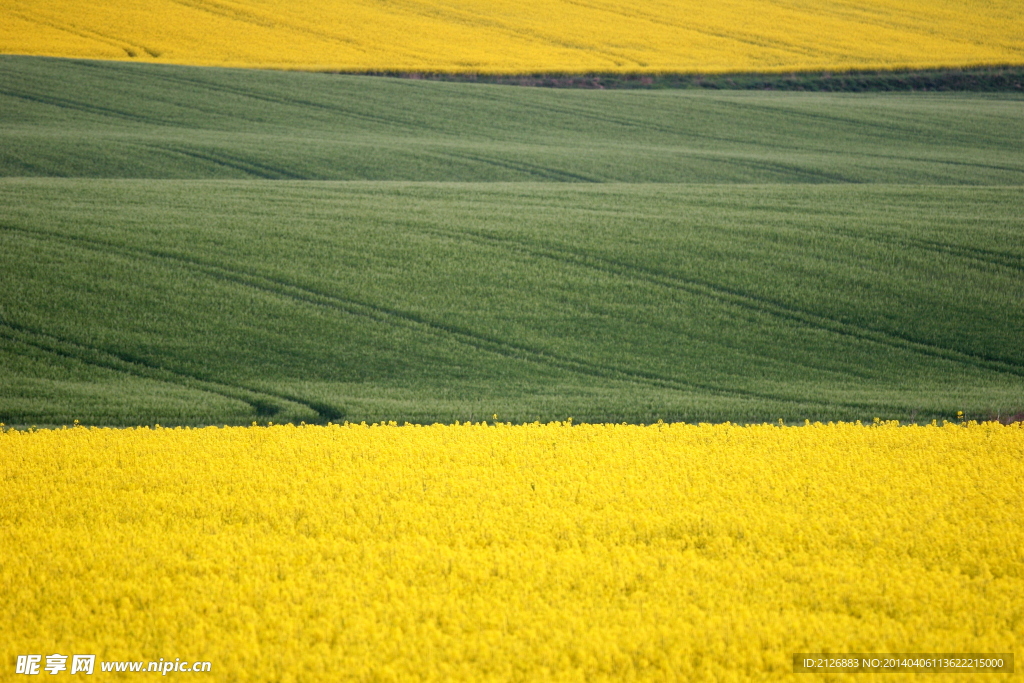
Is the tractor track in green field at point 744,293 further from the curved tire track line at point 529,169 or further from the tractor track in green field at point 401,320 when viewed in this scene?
the curved tire track line at point 529,169

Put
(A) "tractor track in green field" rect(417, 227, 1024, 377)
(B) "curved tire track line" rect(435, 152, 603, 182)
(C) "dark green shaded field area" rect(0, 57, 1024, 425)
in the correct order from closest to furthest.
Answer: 1. (C) "dark green shaded field area" rect(0, 57, 1024, 425)
2. (A) "tractor track in green field" rect(417, 227, 1024, 377)
3. (B) "curved tire track line" rect(435, 152, 603, 182)

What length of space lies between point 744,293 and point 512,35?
109 feet

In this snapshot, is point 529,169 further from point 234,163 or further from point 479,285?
point 479,285

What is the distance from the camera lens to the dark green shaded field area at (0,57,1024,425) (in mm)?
13328

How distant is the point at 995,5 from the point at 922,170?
35.7m

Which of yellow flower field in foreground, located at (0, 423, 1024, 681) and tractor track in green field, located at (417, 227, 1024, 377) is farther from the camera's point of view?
tractor track in green field, located at (417, 227, 1024, 377)

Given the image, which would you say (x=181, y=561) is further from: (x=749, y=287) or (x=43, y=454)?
(x=749, y=287)

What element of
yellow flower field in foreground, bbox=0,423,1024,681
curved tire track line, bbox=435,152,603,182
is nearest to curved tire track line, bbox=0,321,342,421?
yellow flower field in foreground, bbox=0,423,1024,681

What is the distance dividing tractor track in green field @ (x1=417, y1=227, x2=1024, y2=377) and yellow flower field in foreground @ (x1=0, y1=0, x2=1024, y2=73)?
2355cm

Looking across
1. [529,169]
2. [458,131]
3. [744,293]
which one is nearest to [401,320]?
[744,293]

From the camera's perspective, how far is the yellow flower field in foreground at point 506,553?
18.0 feet

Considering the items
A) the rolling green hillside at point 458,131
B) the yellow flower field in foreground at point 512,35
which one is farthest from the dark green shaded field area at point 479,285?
the yellow flower field in foreground at point 512,35

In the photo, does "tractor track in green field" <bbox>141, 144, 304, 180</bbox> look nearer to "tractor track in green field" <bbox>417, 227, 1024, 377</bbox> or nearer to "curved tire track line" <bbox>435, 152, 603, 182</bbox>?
"curved tire track line" <bbox>435, 152, 603, 182</bbox>

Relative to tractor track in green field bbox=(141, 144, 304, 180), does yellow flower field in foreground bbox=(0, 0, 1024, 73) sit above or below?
above
